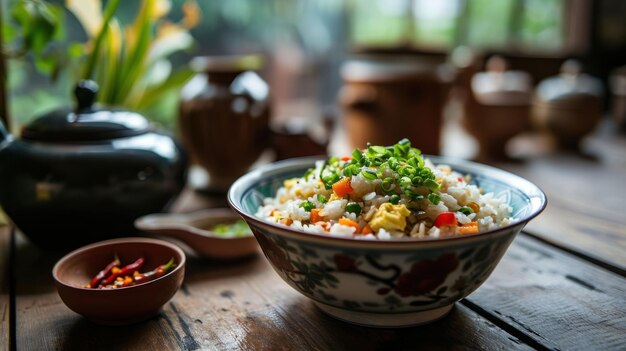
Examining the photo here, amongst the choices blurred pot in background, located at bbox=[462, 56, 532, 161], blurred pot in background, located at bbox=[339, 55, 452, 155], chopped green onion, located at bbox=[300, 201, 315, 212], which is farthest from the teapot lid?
blurred pot in background, located at bbox=[462, 56, 532, 161]

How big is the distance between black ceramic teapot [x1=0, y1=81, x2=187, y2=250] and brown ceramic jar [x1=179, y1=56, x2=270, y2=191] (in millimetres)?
416

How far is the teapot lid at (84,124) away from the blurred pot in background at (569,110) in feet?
A: 6.52

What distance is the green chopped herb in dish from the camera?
128cm

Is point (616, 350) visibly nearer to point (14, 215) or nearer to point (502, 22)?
point (14, 215)

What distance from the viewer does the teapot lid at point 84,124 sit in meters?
1.27

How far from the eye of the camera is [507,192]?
3.43ft

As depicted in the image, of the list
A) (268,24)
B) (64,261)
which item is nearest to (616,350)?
(64,261)

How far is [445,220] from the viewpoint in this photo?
2.78 ft

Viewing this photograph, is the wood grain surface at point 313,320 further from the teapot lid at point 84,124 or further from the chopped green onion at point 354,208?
the teapot lid at point 84,124

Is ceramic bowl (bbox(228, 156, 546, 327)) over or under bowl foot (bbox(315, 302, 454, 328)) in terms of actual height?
over

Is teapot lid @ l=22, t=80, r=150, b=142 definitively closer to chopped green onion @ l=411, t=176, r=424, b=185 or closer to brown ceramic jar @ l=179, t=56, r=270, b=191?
brown ceramic jar @ l=179, t=56, r=270, b=191

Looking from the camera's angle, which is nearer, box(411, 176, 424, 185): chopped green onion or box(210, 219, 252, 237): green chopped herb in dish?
box(411, 176, 424, 185): chopped green onion

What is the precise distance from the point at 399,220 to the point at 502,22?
3.93m

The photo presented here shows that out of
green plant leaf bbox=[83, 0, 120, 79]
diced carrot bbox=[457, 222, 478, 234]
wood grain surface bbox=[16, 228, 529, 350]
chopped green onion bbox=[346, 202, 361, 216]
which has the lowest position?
wood grain surface bbox=[16, 228, 529, 350]
